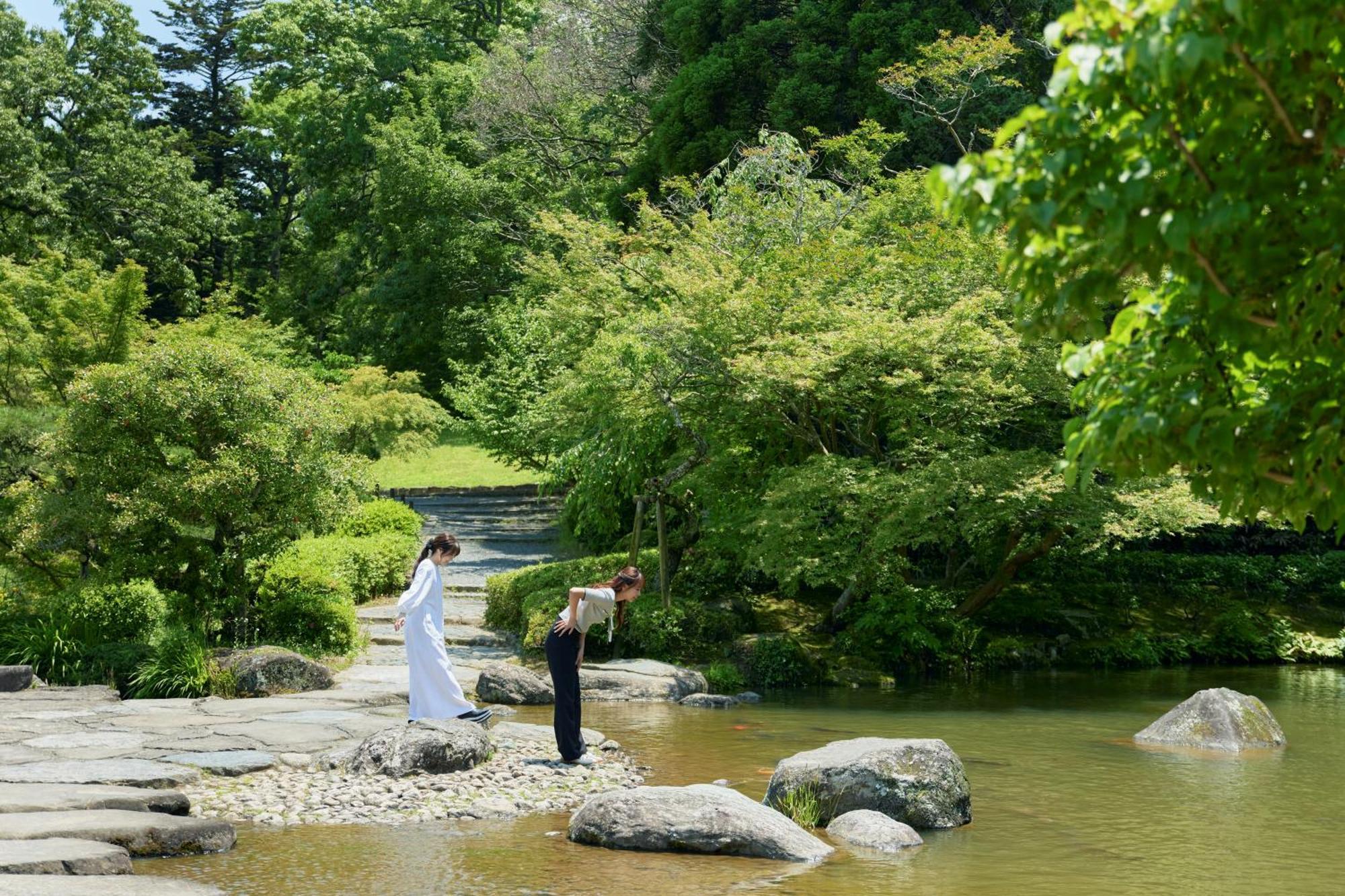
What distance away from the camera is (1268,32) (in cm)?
290

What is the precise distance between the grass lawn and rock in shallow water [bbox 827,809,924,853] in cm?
2233

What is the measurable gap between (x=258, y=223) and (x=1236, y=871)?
4018 centimetres

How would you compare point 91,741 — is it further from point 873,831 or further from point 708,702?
point 708,702

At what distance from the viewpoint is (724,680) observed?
14875 mm

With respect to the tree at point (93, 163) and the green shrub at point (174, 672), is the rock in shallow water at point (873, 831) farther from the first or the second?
the tree at point (93, 163)

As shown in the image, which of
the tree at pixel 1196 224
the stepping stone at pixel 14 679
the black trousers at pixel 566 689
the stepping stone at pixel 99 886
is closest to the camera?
the tree at pixel 1196 224

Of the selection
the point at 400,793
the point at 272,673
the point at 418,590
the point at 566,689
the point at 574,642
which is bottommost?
the point at 400,793

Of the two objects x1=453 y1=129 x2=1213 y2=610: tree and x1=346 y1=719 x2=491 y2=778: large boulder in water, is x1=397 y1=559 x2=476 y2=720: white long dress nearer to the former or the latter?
x1=346 y1=719 x2=491 y2=778: large boulder in water

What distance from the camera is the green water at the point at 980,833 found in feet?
21.8

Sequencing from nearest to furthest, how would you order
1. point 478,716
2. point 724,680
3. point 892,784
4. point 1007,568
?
point 892,784
point 478,716
point 724,680
point 1007,568

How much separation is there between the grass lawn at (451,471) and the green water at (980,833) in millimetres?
19036

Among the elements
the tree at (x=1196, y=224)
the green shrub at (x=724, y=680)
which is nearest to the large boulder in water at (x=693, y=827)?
the tree at (x=1196, y=224)

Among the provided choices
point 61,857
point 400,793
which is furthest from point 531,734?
point 61,857

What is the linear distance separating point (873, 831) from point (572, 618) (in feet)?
8.83
